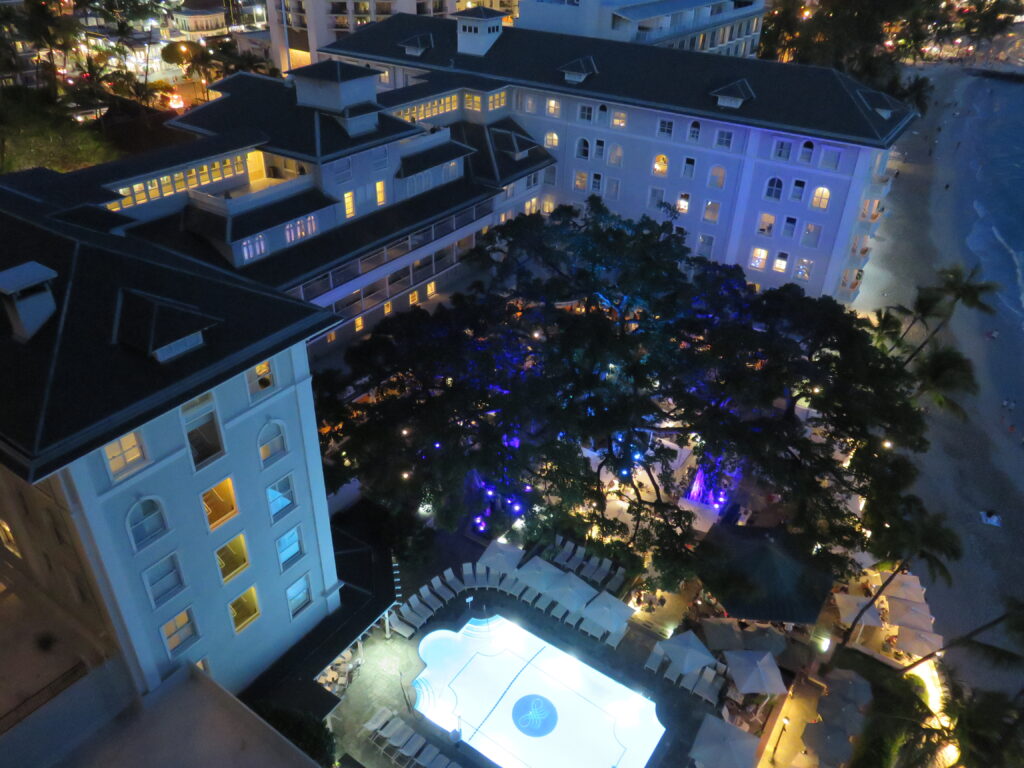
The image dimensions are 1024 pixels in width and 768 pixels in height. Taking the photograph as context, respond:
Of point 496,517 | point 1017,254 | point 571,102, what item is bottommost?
point 1017,254

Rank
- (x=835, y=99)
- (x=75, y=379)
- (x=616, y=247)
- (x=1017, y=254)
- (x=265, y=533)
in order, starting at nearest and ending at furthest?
(x=75, y=379)
(x=265, y=533)
(x=616, y=247)
(x=835, y=99)
(x=1017, y=254)

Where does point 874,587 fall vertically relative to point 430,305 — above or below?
below

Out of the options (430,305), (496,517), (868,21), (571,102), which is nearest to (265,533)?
(496,517)

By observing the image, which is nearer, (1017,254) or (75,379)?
(75,379)

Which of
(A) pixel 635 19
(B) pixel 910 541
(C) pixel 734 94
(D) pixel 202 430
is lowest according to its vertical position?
(B) pixel 910 541

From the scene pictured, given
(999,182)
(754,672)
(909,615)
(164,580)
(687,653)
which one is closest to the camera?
(164,580)

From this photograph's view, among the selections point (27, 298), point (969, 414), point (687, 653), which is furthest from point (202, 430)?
point (969, 414)

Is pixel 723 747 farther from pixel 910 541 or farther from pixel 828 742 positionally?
pixel 910 541

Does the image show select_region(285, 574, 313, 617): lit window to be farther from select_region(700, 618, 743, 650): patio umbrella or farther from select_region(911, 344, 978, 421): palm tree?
select_region(911, 344, 978, 421): palm tree

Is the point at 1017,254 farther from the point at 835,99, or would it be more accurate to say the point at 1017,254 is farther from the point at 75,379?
the point at 75,379
